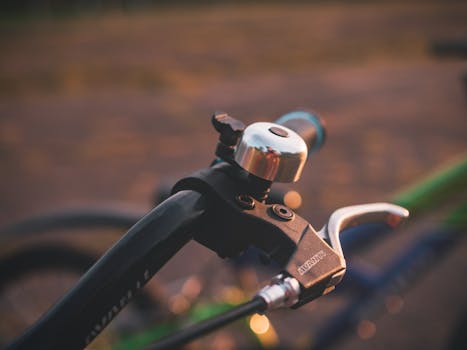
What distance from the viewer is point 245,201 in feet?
2.51

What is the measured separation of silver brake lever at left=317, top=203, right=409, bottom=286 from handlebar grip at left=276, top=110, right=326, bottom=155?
0.20 m

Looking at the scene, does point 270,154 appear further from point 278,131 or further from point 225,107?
point 225,107

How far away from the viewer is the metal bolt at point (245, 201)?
0.76 metres

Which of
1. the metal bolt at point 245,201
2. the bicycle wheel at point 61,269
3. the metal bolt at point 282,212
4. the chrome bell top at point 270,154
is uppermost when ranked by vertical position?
the chrome bell top at point 270,154

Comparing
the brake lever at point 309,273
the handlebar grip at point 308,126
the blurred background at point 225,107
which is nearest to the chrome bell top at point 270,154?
the brake lever at point 309,273

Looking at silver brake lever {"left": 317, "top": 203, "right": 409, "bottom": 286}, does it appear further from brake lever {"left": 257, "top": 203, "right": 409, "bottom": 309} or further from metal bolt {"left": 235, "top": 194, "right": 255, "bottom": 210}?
metal bolt {"left": 235, "top": 194, "right": 255, "bottom": 210}

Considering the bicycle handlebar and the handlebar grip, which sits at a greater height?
the handlebar grip

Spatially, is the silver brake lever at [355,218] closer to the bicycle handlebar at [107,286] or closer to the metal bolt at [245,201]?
the metal bolt at [245,201]

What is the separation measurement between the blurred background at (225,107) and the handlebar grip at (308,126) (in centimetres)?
98

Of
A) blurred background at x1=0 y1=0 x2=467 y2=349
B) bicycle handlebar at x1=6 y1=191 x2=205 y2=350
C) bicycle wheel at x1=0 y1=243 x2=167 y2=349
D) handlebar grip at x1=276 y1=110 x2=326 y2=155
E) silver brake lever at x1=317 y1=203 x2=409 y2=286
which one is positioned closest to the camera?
bicycle handlebar at x1=6 y1=191 x2=205 y2=350

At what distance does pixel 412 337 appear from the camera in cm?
298

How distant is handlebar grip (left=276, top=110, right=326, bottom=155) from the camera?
0.97 meters

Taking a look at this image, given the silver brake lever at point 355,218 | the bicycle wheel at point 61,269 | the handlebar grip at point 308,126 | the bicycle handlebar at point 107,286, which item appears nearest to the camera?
the bicycle handlebar at point 107,286

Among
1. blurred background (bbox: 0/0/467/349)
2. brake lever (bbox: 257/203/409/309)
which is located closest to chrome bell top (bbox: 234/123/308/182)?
brake lever (bbox: 257/203/409/309)
